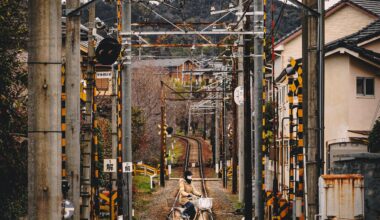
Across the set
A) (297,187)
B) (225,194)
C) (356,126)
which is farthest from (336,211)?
(225,194)

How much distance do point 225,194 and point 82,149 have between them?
23480 millimetres

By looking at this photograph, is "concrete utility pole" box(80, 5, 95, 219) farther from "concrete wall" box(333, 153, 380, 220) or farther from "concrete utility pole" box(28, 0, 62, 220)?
"concrete utility pole" box(28, 0, 62, 220)

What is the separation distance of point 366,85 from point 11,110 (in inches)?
679

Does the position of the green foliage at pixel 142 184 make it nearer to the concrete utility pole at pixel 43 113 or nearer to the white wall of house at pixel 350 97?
the white wall of house at pixel 350 97

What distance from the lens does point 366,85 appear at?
2997 centimetres

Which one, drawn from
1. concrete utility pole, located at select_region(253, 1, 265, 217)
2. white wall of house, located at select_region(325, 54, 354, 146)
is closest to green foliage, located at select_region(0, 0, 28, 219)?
concrete utility pole, located at select_region(253, 1, 265, 217)

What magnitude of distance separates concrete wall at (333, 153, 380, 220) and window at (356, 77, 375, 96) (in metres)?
15.9

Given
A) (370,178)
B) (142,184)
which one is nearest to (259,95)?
(370,178)

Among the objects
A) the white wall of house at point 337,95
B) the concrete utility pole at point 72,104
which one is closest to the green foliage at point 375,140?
the white wall of house at point 337,95

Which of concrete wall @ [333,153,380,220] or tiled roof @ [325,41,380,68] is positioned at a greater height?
tiled roof @ [325,41,380,68]

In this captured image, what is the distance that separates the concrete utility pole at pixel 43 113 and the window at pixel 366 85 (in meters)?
22.6

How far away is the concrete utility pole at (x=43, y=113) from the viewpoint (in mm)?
8609

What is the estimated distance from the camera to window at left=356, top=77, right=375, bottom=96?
29875mm

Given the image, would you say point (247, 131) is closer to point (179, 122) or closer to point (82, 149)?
point (82, 149)
